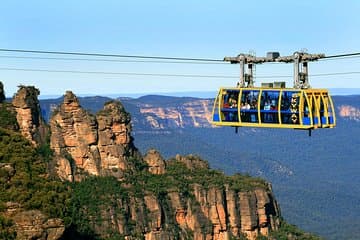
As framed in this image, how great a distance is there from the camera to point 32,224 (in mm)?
50531

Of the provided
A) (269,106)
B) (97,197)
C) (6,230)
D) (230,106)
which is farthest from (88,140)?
(6,230)

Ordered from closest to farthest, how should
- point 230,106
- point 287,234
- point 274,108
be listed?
point 274,108 → point 230,106 → point 287,234

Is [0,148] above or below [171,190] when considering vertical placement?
above

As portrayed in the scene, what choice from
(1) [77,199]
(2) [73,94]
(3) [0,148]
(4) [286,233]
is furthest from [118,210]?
(3) [0,148]

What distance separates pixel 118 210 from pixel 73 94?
1350 cm

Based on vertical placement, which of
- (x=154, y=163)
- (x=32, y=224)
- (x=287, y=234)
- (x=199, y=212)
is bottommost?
(x=287, y=234)

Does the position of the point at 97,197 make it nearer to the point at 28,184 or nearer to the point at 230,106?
the point at 28,184

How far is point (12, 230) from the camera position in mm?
50000

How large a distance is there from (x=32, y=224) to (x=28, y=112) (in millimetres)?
64547

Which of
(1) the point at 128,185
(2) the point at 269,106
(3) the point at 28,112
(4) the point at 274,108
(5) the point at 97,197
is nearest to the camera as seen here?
(4) the point at 274,108

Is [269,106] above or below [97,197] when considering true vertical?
above

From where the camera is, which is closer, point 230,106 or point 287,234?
point 230,106

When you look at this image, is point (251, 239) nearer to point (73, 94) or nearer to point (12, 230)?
point (73, 94)

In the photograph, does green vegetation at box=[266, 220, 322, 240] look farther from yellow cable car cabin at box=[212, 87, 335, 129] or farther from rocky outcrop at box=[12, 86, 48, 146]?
yellow cable car cabin at box=[212, 87, 335, 129]
